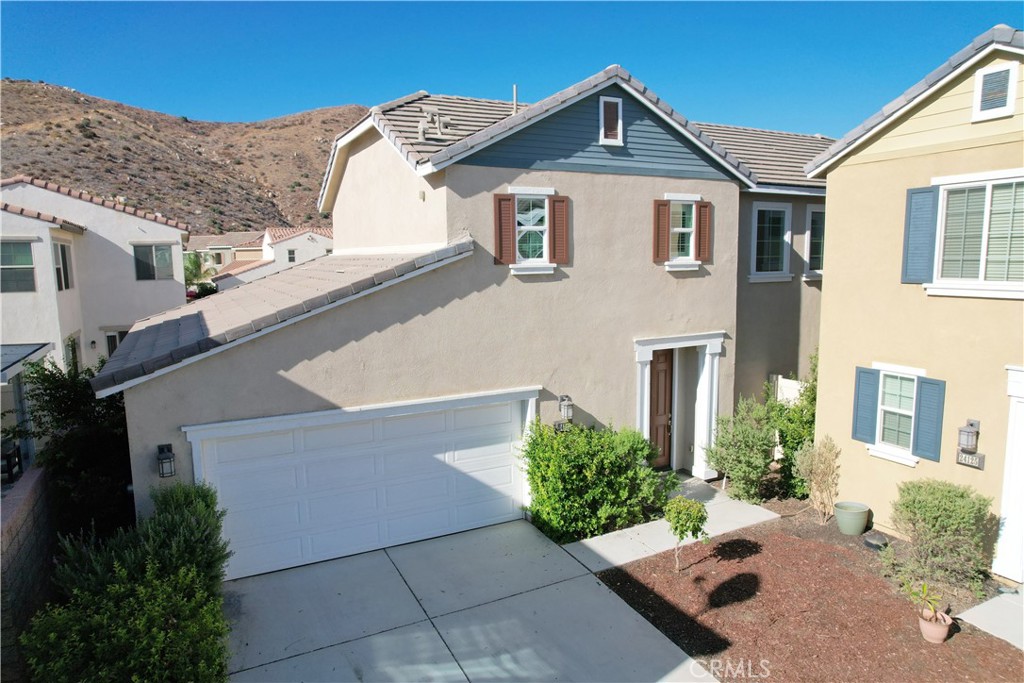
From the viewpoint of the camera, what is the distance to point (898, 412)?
9.99 meters

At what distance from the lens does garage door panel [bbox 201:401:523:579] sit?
8.88m

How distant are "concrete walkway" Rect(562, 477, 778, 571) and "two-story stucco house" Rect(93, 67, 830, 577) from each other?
1.31 meters

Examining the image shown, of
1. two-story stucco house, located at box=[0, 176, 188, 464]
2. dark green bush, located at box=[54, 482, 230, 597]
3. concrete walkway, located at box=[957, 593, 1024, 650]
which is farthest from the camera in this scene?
two-story stucco house, located at box=[0, 176, 188, 464]

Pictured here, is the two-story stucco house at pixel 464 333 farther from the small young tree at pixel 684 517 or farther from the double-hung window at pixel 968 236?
the double-hung window at pixel 968 236

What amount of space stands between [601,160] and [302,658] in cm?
885

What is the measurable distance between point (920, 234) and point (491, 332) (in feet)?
22.1

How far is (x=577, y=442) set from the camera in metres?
10.2

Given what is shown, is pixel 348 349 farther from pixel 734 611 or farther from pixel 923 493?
pixel 923 493

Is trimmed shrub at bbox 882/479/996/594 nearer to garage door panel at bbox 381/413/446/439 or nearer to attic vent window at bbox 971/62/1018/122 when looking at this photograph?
attic vent window at bbox 971/62/1018/122

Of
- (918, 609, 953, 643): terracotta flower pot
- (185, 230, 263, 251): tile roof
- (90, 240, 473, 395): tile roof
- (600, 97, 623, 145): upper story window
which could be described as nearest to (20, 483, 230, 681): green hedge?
(90, 240, 473, 395): tile roof

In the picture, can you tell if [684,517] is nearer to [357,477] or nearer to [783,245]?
[357,477]

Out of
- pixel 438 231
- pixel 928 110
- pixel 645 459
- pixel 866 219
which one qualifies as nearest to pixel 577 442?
pixel 645 459

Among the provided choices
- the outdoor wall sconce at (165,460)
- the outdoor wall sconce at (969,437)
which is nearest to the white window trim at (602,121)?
the outdoor wall sconce at (969,437)

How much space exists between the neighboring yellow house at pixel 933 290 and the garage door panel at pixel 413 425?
6830 millimetres
